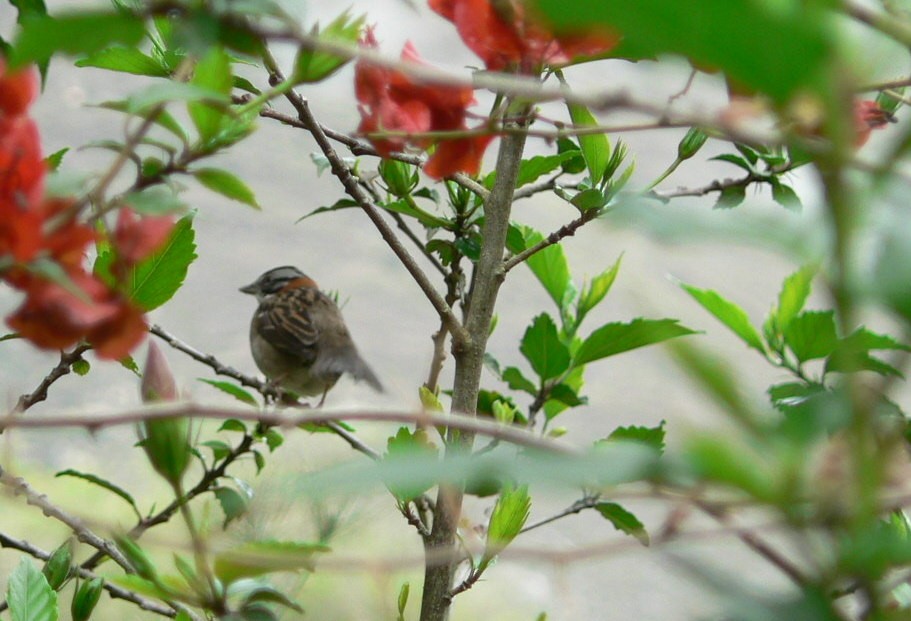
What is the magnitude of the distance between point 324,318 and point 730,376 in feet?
6.75

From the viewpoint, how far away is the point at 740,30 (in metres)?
0.23

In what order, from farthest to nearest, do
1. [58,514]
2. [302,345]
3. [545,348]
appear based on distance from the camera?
[302,345] → [545,348] → [58,514]

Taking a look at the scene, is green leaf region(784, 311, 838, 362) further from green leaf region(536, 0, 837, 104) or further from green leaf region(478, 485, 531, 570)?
green leaf region(536, 0, 837, 104)

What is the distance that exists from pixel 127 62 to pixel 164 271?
0.14 m

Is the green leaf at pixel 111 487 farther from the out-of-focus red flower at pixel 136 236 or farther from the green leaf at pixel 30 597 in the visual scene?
the out-of-focus red flower at pixel 136 236

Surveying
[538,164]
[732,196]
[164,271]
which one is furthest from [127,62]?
[732,196]

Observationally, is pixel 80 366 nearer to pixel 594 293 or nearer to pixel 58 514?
pixel 58 514

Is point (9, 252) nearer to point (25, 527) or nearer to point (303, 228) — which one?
point (25, 527)

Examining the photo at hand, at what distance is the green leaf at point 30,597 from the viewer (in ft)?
2.09

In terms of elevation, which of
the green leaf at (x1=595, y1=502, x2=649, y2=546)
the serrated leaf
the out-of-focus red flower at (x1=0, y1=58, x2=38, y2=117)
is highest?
the serrated leaf

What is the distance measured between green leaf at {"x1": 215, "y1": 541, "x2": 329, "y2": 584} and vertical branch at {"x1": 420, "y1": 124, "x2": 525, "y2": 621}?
307mm

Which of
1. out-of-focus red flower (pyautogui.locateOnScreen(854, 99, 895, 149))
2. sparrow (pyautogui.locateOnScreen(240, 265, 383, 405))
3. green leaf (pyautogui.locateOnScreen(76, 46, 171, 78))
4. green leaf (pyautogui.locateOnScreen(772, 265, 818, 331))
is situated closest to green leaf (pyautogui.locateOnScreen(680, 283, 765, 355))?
green leaf (pyautogui.locateOnScreen(772, 265, 818, 331))

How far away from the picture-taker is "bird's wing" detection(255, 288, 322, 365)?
220 centimetres

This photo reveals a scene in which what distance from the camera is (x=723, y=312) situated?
85 centimetres
